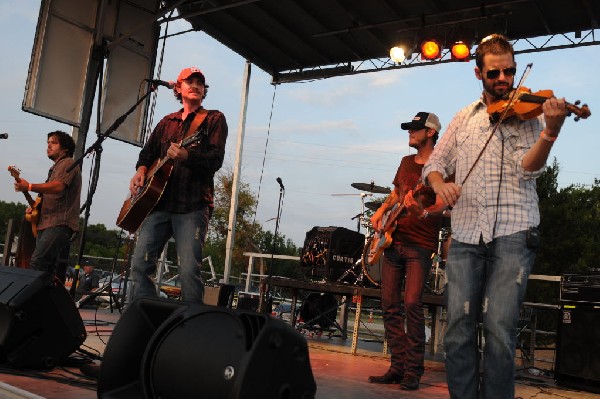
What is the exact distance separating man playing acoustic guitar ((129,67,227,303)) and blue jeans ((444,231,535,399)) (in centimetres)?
165

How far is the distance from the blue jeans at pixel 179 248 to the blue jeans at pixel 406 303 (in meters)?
1.66

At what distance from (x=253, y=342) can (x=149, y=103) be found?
733 centimetres

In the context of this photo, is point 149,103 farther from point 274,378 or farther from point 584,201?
point 584,201

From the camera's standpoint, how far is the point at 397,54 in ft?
32.5

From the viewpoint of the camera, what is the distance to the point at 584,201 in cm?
2767

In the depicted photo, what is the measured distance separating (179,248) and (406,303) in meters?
1.90

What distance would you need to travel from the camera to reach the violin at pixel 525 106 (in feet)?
6.72

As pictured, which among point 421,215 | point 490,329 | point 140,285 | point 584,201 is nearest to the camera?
point 490,329

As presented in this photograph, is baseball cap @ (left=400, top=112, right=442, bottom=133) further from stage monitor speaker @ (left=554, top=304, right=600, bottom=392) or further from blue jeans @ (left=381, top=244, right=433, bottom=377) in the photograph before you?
stage monitor speaker @ (left=554, top=304, right=600, bottom=392)

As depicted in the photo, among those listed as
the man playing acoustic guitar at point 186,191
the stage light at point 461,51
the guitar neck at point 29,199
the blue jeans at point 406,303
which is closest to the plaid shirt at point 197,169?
the man playing acoustic guitar at point 186,191

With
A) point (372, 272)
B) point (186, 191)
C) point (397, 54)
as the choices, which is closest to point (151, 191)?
point (186, 191)

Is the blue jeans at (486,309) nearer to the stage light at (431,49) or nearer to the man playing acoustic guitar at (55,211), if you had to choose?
the man playing acoustic guitar at (55,211)

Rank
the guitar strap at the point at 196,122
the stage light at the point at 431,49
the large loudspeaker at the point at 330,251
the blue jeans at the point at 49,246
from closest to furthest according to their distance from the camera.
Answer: the guitar strap at the point at 196,122 < the blue jeans at the point at 49,246 < the large loudspeaker at the point at 330,251 < the stage light at the point at 431,49

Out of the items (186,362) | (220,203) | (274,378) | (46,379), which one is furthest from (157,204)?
(220,203)
